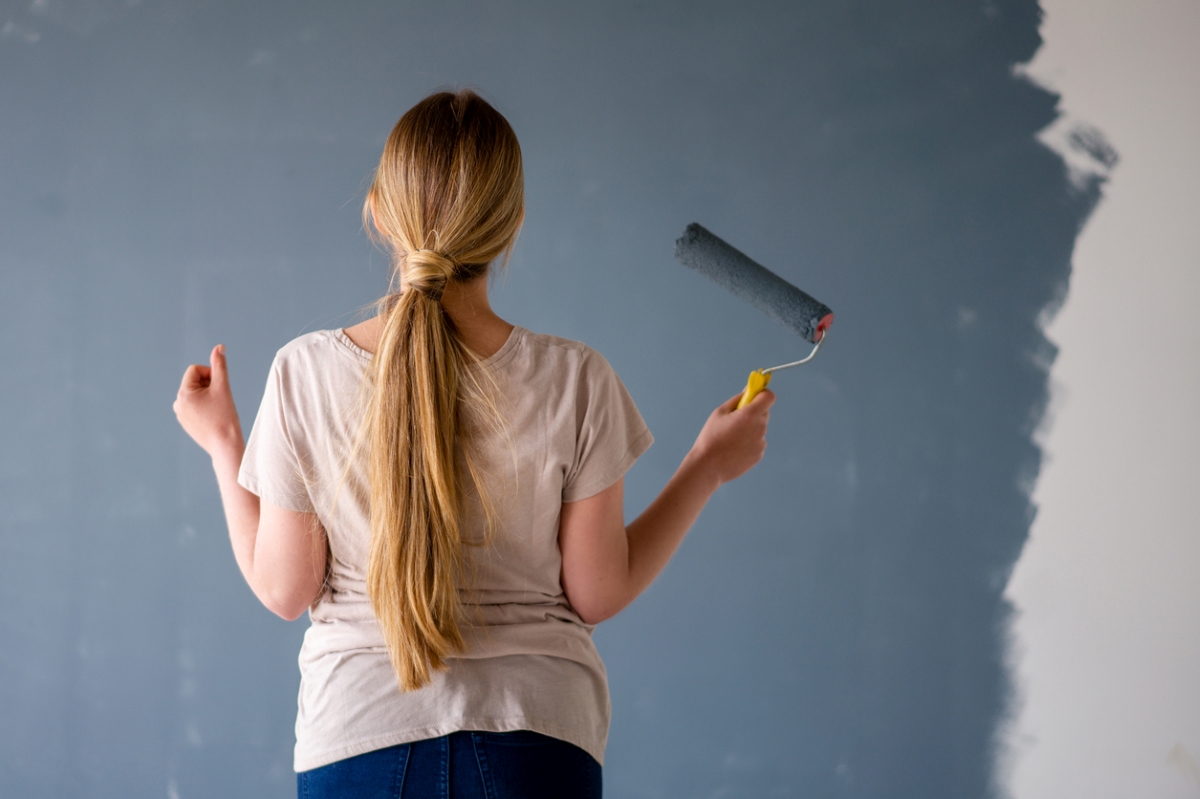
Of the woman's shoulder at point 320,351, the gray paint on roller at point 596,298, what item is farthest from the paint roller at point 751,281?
the gray paint on roller at point 596,298

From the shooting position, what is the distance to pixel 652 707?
1.54 m

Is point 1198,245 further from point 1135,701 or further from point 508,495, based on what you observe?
point 508,495

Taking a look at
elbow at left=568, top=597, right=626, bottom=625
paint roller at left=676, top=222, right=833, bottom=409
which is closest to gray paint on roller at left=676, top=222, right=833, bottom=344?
paint roller at left=676, top=222, right=833, bottom=409

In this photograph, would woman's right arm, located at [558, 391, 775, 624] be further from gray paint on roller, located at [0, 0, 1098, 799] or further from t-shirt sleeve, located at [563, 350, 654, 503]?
gray paint on roller, located at [0, 0, 1098, 799]

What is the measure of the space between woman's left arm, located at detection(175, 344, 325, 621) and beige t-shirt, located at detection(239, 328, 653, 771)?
17mm

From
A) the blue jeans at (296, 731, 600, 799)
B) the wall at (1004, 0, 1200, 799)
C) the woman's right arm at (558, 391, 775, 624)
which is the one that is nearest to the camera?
the blue jeans at (296, 731, 600, 799)

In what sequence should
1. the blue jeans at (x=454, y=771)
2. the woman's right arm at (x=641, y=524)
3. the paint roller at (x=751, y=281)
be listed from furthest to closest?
the paint roller at (x=751, y=281)
the woman's right arm at (x=641, y=524)
the blue jeans at (x=454, y=771)

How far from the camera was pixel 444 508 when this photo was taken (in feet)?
2.26

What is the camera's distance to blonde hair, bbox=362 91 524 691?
685mm

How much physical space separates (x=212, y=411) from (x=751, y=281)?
57cm

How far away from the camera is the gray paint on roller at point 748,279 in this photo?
87cm

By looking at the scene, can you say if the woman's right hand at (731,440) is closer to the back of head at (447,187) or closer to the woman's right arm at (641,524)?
the woman's right arm at (641,524)

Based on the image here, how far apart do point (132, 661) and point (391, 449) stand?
1.13 metres

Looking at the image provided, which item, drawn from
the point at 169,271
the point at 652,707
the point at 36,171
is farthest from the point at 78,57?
the point at 652,707
